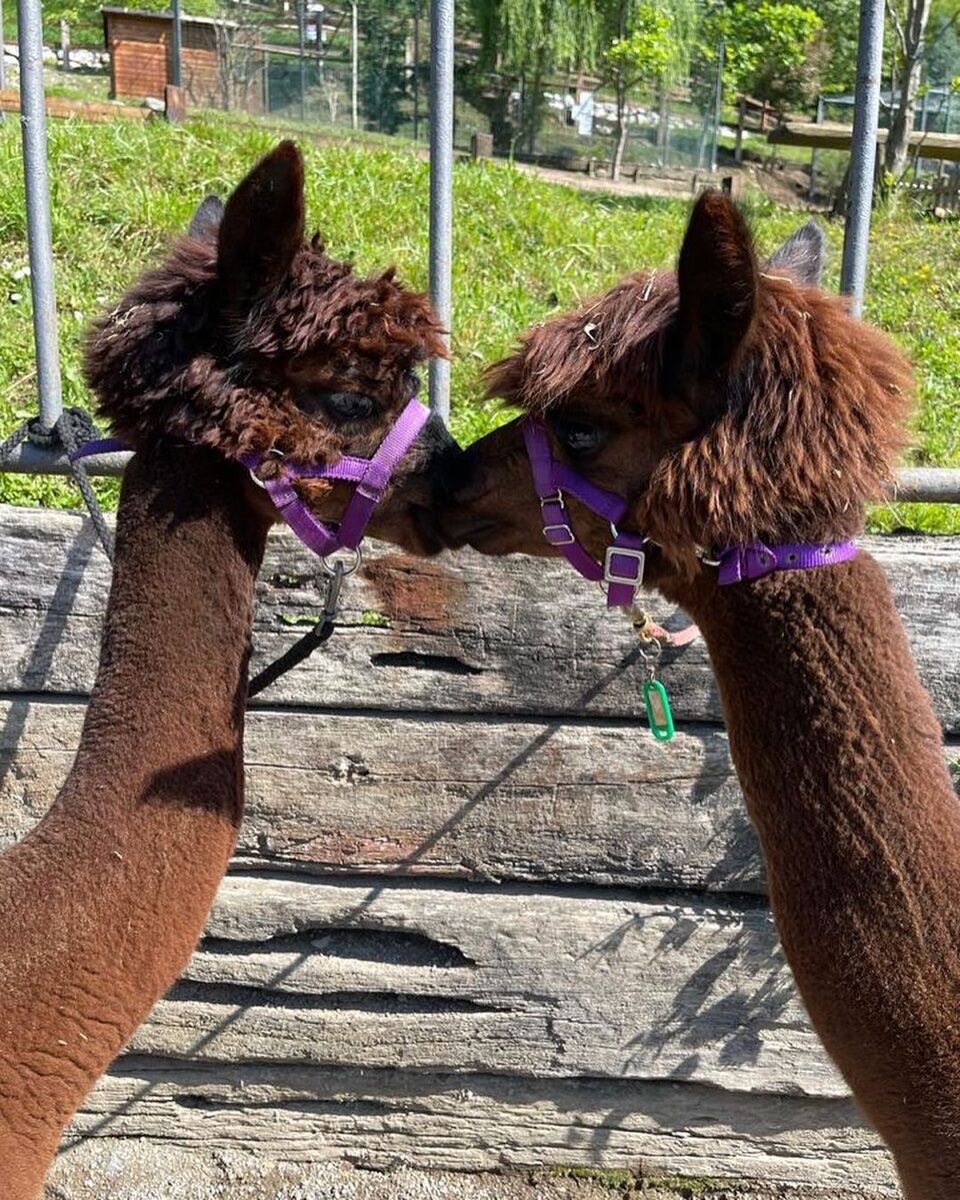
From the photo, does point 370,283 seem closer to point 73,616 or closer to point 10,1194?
point 73,616

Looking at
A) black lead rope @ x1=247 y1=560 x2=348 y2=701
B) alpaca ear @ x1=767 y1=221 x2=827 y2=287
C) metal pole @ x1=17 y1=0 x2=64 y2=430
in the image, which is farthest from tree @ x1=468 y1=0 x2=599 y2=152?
black lead rope @ x1=247 y1=560 x2=348 y2=701

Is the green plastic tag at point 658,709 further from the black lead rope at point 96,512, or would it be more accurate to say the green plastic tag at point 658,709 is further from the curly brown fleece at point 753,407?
the black lead rope at point 96,512

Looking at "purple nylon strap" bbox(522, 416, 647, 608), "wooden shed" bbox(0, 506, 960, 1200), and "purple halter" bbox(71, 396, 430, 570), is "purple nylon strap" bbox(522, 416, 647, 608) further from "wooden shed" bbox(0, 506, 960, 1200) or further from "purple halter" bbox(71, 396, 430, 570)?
"wooden shed" bbox(0, 506, 960, 1200)

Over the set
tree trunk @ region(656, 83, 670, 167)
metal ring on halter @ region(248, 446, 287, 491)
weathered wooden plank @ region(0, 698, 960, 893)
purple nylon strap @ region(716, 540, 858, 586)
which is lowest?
weathered wooden plank @ region(0, 698, 960, 893)

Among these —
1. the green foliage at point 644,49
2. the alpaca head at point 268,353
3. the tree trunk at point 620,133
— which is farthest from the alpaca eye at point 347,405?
the green foliage at point 644,49

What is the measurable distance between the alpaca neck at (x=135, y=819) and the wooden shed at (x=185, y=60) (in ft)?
42.4

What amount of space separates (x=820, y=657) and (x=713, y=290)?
566 mm

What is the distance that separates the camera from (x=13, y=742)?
9.75ft

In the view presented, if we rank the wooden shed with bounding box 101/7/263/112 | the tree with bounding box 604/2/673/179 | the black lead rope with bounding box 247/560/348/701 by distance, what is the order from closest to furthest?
the black lead rope with bounding box 247/560/348/701 < the wooden shed with bounding box 101/7/263/112 < the tree with bounding box 604/2/673/179

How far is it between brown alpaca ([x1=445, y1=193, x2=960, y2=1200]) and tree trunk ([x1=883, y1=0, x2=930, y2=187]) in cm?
573

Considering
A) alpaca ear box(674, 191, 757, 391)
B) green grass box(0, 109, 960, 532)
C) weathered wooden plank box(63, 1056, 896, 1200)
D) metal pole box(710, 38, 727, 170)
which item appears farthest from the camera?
metal pole box(710, 38, 727, 170)

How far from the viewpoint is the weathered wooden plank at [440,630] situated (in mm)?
2916

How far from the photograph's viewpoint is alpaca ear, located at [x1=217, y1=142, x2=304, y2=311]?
1.95m

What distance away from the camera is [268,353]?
2115mm
